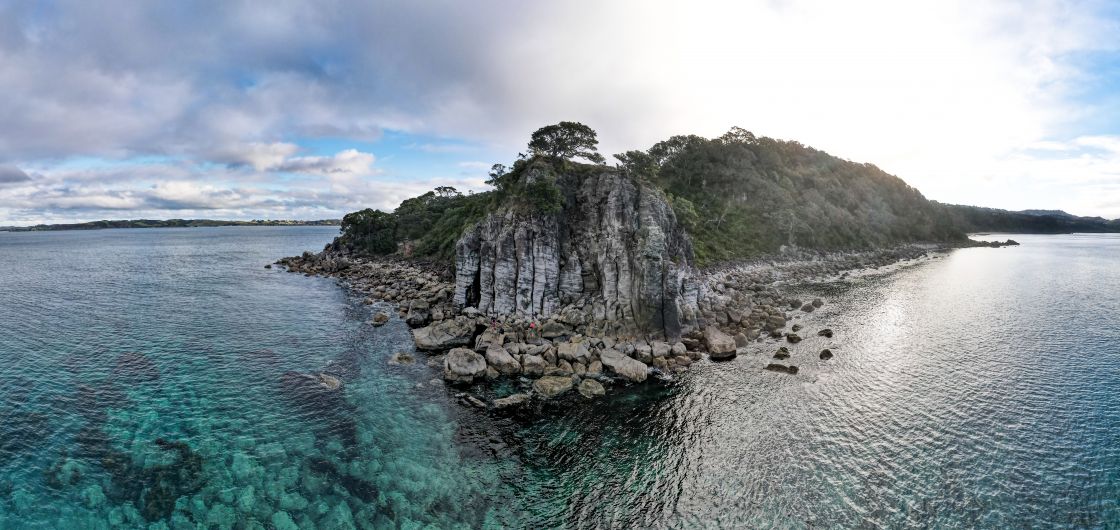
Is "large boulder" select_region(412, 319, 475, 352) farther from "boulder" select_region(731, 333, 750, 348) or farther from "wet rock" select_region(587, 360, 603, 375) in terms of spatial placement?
"boulder" select_region(731, 333, 750, 348)

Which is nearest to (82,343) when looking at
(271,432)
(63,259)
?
(271,432)

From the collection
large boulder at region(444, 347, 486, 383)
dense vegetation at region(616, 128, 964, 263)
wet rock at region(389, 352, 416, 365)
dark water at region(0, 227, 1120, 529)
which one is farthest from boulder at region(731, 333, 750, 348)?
dense vegetation at region(616, 128, 964, 263)

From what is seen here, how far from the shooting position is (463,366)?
1460 inches

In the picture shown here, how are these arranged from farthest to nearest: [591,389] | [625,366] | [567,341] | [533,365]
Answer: [567,341] < [533,365] < [625,366] < [591,389]

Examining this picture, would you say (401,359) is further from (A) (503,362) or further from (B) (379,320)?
(B) (379,320)

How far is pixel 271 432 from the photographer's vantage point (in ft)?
92.2

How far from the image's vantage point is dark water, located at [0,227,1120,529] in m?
22.1

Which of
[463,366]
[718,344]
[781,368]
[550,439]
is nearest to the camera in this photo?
[550,439]

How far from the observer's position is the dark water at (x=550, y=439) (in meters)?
22.1

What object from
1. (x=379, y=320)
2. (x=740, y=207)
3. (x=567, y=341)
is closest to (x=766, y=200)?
(x=740, y=207)

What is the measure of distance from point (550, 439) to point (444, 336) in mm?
20599

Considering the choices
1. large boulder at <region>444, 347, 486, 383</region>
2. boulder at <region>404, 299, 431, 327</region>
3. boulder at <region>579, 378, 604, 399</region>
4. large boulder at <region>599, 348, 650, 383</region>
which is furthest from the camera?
boulder at <region>404, 299, 431, 327</region>

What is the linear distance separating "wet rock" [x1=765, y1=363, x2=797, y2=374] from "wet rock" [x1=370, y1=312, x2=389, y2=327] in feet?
148

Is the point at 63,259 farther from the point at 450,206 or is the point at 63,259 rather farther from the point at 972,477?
the point at 972,477
